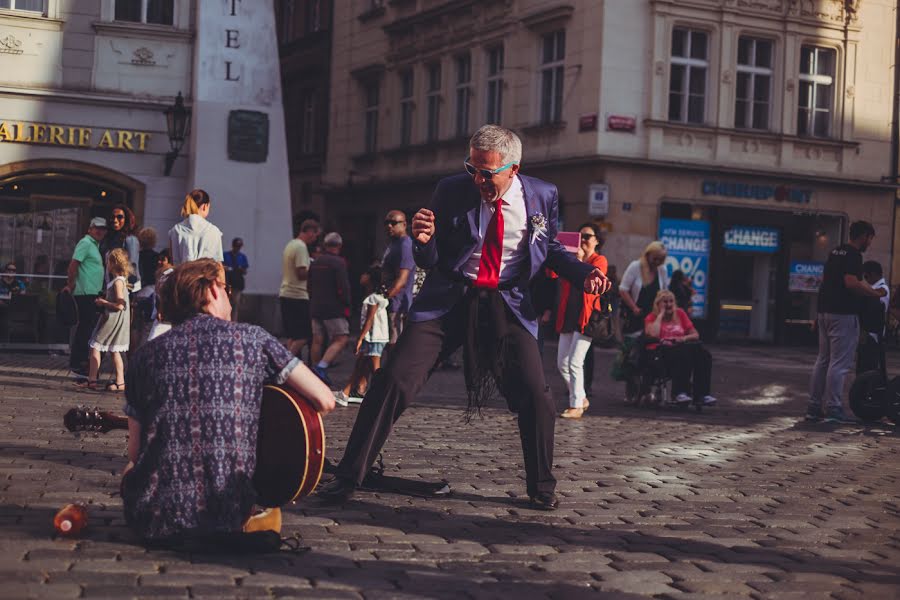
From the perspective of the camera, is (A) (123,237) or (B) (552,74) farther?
(B) (552,74)

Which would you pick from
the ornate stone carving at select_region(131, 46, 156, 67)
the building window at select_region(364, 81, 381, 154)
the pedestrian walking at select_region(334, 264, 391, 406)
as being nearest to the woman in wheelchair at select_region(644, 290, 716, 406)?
the pedestrian walking at select_region(334, 264, 391, 406)

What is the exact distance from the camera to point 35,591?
4.66 metres

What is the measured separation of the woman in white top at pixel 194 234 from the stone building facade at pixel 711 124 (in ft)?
54.0

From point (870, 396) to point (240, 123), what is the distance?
11.8m

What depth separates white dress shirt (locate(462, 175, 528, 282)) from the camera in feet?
22.9

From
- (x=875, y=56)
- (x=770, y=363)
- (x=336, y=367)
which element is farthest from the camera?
(x=875, y=56)

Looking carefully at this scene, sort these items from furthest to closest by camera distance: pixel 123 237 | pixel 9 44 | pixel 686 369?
1. pixel 9 44
2. pixel 123 237
3. pixel 686 369

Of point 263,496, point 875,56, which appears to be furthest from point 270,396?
point 875,56

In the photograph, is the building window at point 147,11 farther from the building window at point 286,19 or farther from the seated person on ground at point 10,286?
the building window at point 286,19

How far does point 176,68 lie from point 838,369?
41.0 ft

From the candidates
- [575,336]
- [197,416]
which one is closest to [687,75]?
[575,336]

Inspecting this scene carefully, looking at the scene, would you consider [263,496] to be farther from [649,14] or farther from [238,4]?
[649,14]

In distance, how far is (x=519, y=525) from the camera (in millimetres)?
6430

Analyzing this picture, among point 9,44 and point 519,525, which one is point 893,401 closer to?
point 519,525
